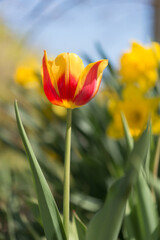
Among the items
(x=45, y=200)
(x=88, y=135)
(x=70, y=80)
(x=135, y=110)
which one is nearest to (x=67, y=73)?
(x=70, y=80)

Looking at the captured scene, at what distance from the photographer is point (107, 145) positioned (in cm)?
120

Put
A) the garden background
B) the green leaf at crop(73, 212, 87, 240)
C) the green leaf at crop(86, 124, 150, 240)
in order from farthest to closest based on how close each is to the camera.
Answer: the garden background < the green leaf at crop(73, 212, 87, 240) < the green leaf at crop(86, 124, 150, 240)

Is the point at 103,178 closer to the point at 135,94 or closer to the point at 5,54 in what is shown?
the point at 135,94

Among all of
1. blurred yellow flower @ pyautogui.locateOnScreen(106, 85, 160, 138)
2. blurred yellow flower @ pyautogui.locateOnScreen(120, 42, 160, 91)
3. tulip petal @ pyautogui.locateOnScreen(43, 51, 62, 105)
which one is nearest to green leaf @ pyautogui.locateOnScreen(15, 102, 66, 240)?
tulip petal @ pyautogui.locateOnScreen(43, 51, 62, 105)

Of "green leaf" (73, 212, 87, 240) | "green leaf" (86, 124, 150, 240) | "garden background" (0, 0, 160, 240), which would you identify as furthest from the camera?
"garden background" (0, 0, 160, 240)

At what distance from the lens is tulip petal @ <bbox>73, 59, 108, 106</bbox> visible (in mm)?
360

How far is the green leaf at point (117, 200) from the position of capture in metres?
0.30

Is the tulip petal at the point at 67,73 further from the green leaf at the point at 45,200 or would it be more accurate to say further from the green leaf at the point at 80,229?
the green leaf at the point at 80,229

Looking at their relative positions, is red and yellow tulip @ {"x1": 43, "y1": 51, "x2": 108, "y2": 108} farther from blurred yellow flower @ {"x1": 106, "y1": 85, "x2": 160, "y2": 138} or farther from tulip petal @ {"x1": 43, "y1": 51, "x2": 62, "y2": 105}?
blurred yellow flower @ {"x1": 106, "y1": 85, "x2": 160, "y2": 138}

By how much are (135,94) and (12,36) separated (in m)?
6.44

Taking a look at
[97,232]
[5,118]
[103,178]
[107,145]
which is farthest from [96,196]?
[5,118]

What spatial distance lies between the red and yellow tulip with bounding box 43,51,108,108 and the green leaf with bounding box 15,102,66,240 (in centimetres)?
6

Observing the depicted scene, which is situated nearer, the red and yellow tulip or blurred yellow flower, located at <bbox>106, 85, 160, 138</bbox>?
the red and yellow tulip

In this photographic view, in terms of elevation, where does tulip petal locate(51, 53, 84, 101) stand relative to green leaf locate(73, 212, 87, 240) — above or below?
above
